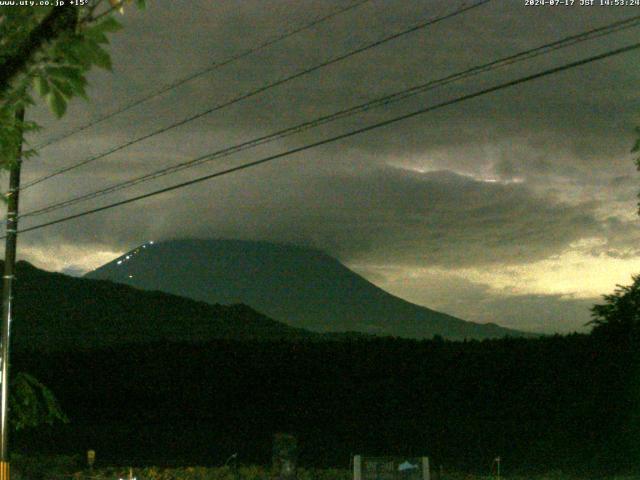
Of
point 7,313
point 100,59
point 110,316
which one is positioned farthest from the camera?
point 110,316

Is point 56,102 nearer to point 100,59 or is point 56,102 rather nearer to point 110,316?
point 100,59

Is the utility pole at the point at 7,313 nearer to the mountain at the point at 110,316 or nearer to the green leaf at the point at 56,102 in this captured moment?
the green leaf at the point at 56,102

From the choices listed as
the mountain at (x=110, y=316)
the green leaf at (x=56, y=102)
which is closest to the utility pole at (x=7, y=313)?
the green leaf at (x=56, y=102)

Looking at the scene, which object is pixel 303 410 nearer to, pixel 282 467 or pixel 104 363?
pixel 104 363

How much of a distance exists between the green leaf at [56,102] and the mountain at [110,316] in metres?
59.9

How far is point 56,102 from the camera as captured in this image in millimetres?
4324

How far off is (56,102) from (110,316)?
7424cm

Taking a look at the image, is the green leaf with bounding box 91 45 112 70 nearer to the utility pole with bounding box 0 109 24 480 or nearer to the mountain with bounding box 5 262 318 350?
the utility pole with bounding box 0 109 24 480

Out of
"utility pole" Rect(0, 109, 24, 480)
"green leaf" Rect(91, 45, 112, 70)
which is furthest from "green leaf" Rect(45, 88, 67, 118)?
Result: "utility pole" Rect(0, 109, 24, 480)

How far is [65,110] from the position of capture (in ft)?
14.3

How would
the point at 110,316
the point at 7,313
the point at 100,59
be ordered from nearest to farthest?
the point at 100,59 → the point at 7,313 → the point at 110,316

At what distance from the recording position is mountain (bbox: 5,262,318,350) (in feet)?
222

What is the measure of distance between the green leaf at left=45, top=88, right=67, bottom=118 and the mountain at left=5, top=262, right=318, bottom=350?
5988 cm

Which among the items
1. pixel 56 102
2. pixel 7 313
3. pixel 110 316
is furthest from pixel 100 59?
pixel 110 316
